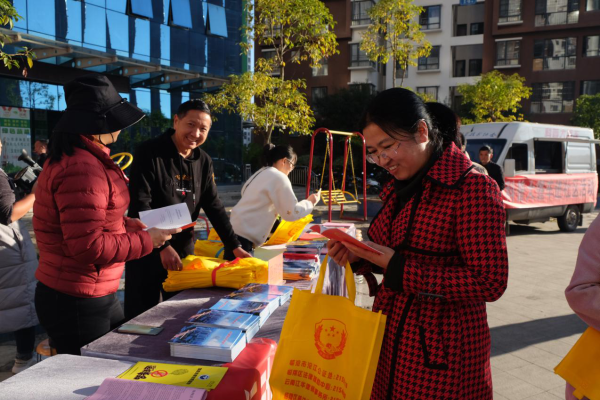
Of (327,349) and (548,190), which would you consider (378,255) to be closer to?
(327,349)

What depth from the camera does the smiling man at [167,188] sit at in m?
2.74

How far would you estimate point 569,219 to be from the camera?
11312mm

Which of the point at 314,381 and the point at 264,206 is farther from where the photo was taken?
the point at 264,206

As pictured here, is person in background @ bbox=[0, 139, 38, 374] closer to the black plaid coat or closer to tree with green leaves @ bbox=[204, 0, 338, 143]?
the black plaid coat

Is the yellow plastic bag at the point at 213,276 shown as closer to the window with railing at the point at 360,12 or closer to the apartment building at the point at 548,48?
the apartment building at the point at 548,48

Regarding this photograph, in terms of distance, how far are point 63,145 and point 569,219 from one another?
39.8 feet

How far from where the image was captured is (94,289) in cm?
196

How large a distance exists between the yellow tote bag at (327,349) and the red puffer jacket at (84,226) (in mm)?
836

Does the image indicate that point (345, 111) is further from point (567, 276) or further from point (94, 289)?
point (94, 289)

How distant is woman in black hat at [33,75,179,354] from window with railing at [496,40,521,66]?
105ft

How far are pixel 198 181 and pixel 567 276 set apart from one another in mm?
6135

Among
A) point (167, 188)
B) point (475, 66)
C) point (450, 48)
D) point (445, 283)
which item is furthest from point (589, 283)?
point (475, 66)

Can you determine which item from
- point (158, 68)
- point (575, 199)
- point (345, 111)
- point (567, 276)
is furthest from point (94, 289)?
point (345, 111)

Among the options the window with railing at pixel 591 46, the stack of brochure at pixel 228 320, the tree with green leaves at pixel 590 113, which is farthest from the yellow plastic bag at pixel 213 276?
the window with railing at pixel 591 46
